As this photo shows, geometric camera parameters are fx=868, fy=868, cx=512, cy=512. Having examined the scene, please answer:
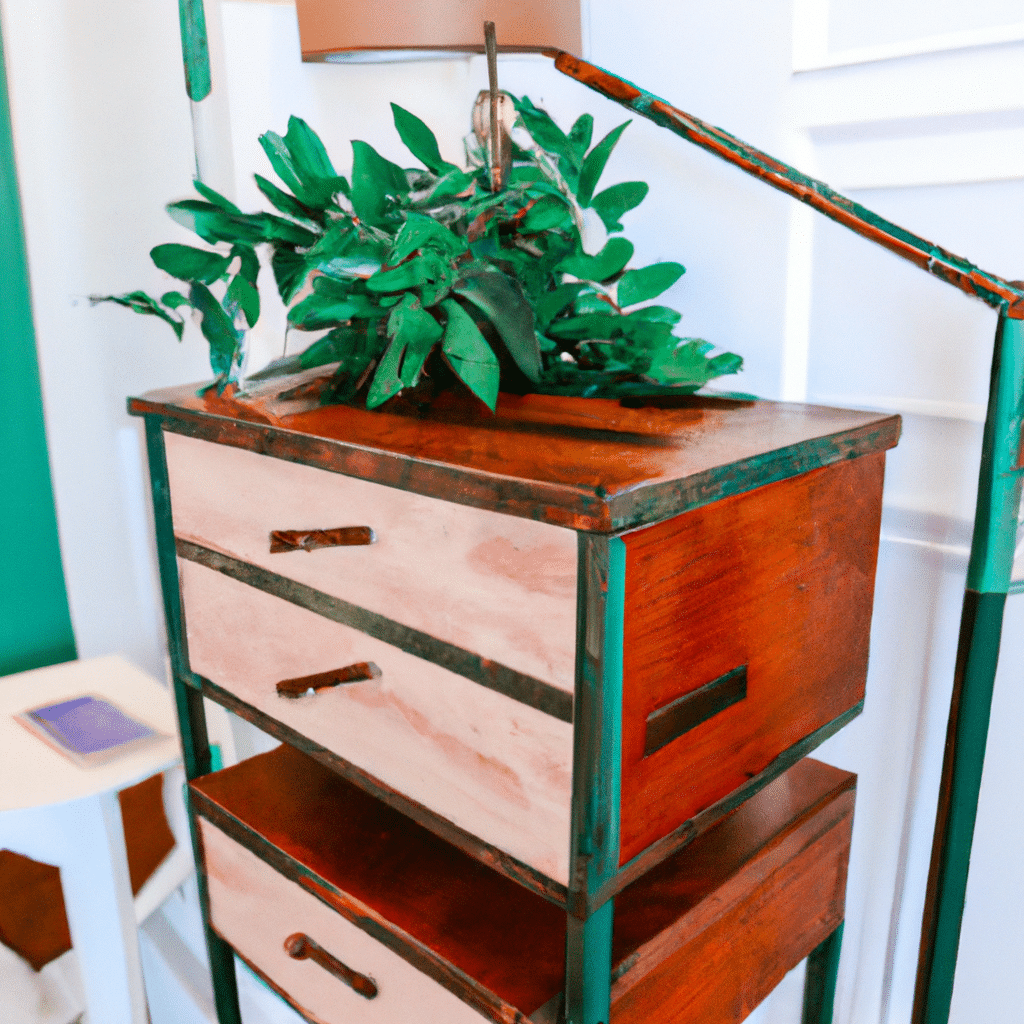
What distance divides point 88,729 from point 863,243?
1151 mm

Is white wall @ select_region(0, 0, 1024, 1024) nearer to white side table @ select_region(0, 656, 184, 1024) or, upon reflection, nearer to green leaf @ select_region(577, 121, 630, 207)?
green leaf @ select_region(577, 121, 630, 207)

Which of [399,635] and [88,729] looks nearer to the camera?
[399,635]

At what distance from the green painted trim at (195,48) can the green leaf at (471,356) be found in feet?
2.76

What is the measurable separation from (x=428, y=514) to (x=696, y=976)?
447 mm

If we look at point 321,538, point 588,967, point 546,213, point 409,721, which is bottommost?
point 588,967

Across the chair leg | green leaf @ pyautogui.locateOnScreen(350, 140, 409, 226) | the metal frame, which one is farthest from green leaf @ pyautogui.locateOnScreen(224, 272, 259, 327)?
the chair leg

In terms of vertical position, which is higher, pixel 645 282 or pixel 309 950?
pixel 645 282

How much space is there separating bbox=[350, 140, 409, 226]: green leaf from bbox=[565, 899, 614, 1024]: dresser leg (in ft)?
1.84

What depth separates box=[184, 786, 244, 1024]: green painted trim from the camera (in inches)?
37.1

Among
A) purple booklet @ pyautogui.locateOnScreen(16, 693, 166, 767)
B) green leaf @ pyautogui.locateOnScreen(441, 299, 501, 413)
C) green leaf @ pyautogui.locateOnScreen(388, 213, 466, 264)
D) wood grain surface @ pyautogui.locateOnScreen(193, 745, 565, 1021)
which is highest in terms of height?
green leaf @ pyautogui.locateOnScreen(388, 213, 466, 264)

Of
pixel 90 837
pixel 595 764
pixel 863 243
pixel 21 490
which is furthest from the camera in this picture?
pixel 21 490

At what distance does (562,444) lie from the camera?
2.00ft

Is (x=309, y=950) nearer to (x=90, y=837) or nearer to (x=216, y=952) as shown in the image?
(x=216, y=952)

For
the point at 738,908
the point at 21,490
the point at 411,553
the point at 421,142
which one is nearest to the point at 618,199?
the point at 421,142
